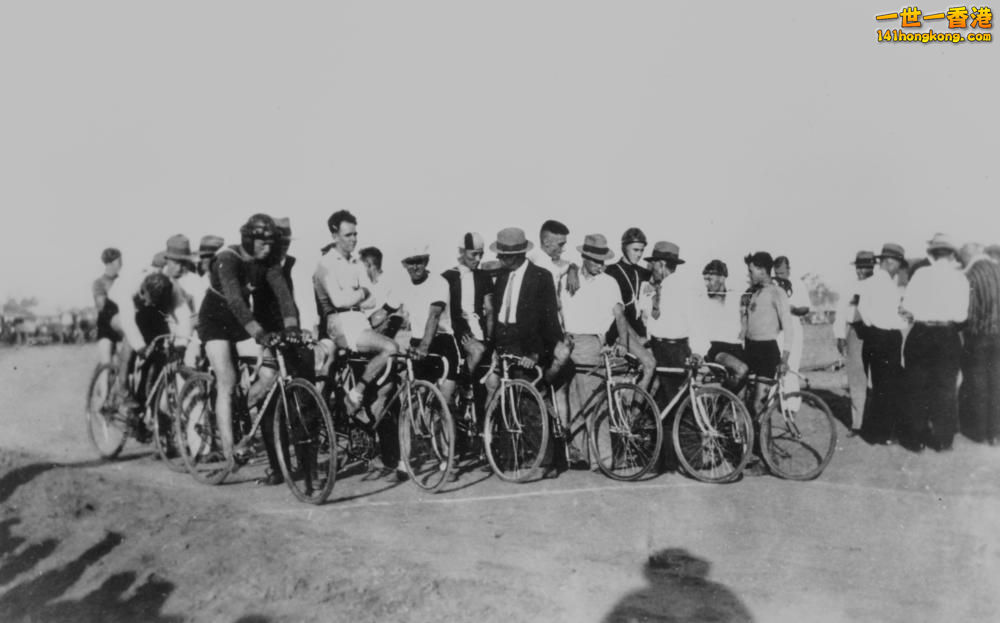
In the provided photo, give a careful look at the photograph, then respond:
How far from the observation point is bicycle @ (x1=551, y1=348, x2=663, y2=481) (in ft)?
22.2

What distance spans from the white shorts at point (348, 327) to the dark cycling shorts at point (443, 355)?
564 mm

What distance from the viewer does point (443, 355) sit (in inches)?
281

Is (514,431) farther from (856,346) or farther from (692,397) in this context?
(856,346)

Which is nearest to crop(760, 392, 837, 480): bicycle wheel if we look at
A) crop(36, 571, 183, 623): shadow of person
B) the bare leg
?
the bare leg

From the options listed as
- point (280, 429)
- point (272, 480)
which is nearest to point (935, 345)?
point (280, 429)

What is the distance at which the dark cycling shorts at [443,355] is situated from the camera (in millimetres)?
7142

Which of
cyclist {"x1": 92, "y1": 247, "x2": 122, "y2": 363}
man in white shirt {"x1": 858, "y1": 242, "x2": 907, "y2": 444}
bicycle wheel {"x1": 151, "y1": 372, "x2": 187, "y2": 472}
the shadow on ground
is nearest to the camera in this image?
the shadow on ground

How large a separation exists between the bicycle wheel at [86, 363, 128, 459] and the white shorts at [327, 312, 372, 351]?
108 inches

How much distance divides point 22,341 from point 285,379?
29843 millimetres

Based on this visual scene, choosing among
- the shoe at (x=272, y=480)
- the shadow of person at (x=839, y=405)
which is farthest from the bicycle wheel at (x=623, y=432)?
the shadow of person at (x=839, y=405)

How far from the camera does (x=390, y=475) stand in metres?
6.88

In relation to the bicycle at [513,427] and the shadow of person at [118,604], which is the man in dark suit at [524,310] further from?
the shadow of person at [118,604]

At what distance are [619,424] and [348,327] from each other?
8.34 feet

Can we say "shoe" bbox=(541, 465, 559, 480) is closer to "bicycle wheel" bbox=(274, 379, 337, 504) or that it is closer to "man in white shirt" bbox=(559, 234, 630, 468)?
"man in white shirt" bbox=(559, 234, 630, 468)
